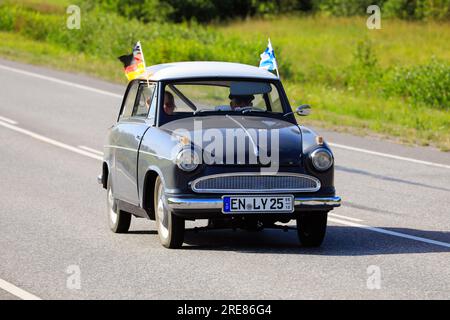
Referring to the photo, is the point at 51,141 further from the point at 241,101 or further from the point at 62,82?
the point at 62,82

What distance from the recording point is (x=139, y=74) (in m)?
12.2

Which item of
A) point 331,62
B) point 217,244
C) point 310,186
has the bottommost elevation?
point 331,62

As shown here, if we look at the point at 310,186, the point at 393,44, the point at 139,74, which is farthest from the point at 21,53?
the point at 310,186

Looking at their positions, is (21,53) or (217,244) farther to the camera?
(21,53)

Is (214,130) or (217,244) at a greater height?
(214,130)

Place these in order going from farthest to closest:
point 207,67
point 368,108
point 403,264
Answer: point 368,108 < point 207,67 < point 403,264

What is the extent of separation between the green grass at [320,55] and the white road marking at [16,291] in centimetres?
1185

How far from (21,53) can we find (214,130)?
28.8 metres

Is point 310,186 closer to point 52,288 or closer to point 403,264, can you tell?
point 403,264

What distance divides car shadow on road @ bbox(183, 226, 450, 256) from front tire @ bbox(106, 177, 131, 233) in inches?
25.6

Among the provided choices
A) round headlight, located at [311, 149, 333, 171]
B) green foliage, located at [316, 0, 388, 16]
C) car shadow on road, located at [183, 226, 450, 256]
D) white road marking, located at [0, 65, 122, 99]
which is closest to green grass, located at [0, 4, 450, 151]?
white road marking, located at [0, 65, 122, 99]

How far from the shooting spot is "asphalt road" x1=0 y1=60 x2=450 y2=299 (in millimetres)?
8641

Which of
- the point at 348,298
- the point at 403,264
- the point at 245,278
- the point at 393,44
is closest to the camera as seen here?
the point at 348,298

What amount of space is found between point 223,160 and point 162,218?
88cm
